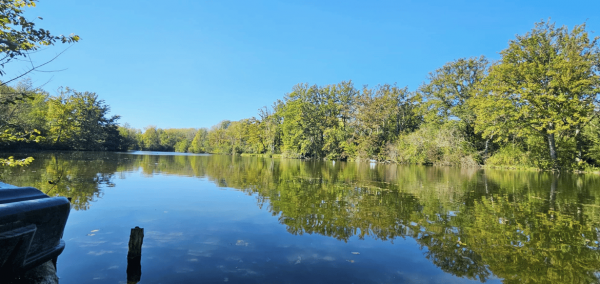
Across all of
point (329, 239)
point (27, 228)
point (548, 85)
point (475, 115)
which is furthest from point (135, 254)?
point (475, 115)

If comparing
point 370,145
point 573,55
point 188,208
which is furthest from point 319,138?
point 188,208

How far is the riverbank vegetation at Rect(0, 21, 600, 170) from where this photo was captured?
81.8 ft

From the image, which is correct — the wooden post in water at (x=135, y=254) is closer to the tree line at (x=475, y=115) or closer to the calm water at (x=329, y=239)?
the calm water at (x=329, y=239)

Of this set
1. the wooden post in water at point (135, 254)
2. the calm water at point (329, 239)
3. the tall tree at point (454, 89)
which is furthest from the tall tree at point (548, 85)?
the wooden post in water at point (135, 254)

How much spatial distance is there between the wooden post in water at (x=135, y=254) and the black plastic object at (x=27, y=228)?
0.91 metres

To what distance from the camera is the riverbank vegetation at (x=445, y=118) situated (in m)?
24.9

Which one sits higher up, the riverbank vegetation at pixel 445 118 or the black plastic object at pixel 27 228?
the riverbank vegetation at pixel 445 118

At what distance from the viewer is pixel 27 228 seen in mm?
2586

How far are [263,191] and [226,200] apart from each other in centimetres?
221

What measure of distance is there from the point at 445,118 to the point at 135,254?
144 ft

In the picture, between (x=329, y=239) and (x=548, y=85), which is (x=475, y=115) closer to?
(x=548, y=85)

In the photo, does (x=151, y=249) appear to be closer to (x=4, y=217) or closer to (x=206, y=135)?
(x=4, y=217)

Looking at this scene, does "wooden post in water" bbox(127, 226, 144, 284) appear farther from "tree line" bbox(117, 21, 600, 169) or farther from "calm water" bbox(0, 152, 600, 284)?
"tree line" bbox(117, 21, 600, 169)

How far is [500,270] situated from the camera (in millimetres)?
4398
